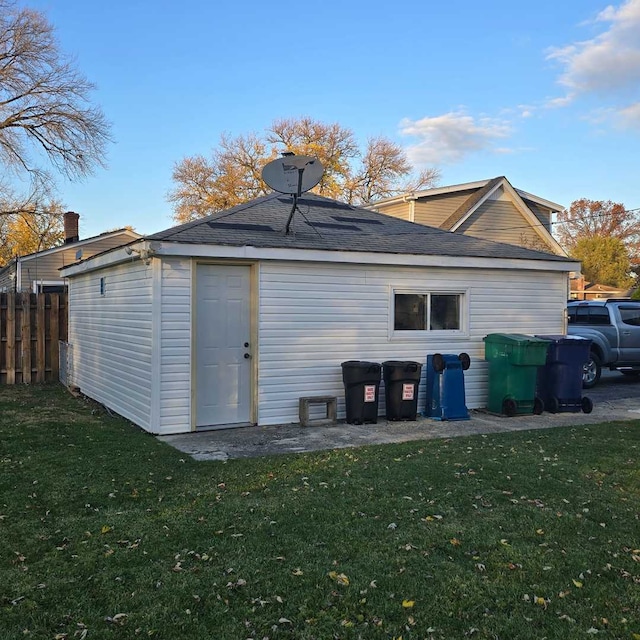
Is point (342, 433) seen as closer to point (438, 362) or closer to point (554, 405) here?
point (438, 362)

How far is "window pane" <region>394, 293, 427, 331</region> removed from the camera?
380 inches

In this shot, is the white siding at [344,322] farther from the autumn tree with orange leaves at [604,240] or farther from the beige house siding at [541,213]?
the autumn tree with orange leaves at [604,240]

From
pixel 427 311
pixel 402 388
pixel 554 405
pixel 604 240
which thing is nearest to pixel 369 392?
pixel 402 388

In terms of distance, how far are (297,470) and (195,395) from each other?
2.57 metres

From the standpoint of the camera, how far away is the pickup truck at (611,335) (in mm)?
13484

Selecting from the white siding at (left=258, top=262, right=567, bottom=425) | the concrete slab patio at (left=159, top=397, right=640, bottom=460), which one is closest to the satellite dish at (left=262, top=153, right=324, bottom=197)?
the white siding at (left=258, top=262, right=567, bottom=425)

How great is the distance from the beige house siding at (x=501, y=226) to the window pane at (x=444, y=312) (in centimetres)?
1068

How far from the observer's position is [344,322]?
918 centimetres

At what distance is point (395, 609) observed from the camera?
130 inches

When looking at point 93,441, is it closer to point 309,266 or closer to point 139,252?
point 139,252

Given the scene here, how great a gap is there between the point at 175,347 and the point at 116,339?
2.23 metres

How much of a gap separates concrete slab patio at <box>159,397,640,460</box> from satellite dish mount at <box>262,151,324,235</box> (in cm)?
319

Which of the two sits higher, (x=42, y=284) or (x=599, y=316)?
(x=42, y=284)

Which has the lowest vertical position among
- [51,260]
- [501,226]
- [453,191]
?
[51,260]
